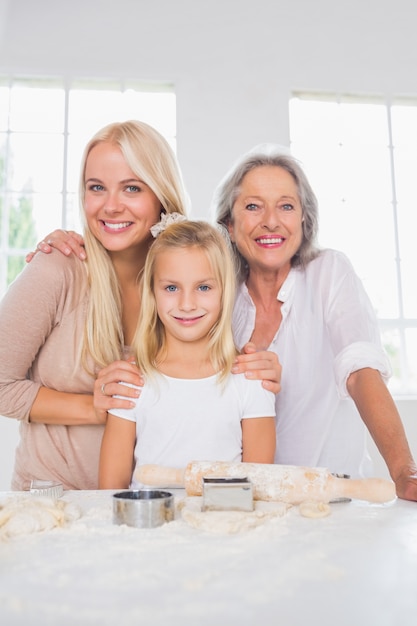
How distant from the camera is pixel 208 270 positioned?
58.9 inches

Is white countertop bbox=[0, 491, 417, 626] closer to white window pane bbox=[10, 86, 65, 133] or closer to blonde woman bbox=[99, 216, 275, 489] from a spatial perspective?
blonde woman bbox=[99, 216, 275, 489]

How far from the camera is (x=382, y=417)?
1354mm

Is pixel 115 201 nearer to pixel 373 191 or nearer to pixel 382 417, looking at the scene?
pixel 382 417

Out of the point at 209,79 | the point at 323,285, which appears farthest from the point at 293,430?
the point at 209,79

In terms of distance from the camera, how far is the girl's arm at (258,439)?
138 centimetres

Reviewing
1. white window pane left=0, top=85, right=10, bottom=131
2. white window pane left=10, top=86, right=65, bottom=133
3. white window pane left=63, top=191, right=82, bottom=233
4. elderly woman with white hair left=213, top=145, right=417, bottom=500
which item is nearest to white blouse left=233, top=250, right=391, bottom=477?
elderly woman with white hair left=213, top=145, right=417, bottom=500

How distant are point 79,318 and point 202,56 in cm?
361

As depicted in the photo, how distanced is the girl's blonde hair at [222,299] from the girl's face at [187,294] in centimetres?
2

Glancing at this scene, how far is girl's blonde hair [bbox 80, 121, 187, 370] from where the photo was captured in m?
1.51

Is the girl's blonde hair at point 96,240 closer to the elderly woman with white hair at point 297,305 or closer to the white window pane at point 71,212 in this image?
the elderly woman with white hair at point 297,305

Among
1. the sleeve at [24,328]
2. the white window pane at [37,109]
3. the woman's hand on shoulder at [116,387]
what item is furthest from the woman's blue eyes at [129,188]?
the white window pane at [37,109]

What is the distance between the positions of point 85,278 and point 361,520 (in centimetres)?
100

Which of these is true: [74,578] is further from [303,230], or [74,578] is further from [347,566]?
[303,230]

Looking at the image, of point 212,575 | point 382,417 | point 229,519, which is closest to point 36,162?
point 382,417
